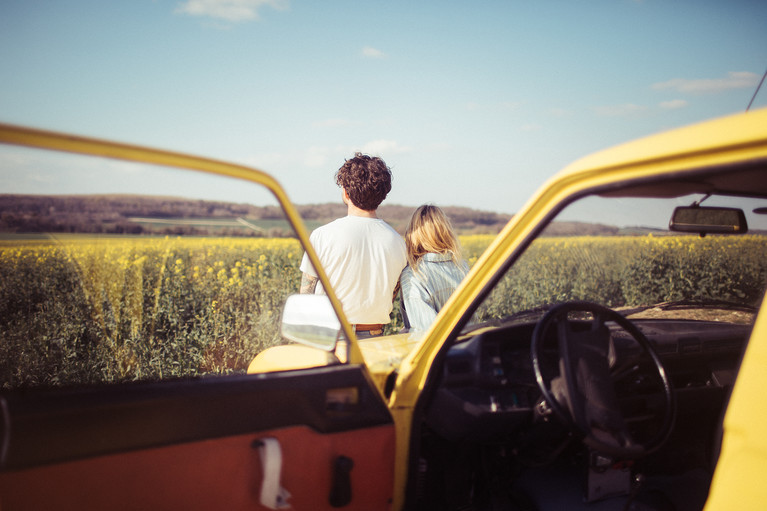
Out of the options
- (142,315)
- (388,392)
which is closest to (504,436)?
(388,392)

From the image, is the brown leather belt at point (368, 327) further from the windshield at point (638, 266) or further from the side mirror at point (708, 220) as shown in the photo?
the side mirror at point (708, 220)

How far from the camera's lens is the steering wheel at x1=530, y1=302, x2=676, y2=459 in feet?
5.39

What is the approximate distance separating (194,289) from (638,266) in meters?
3.77

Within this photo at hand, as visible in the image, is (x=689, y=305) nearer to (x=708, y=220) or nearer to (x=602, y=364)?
(x=708, y=220)

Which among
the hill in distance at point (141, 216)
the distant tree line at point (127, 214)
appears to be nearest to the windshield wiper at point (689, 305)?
the hill in distance at point (141, 216)

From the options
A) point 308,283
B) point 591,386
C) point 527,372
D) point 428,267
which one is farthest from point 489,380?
point 308,283

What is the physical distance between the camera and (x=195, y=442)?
125cm

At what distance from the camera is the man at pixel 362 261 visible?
9.55ft

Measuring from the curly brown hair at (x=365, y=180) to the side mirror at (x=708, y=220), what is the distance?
182 centimetres

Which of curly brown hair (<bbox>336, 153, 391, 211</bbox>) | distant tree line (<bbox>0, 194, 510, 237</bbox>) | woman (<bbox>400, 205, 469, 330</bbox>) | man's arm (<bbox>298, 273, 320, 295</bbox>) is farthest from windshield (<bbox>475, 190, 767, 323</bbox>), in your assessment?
curly brown hair (<bbox>336, 153, 391, 211</bbox>)

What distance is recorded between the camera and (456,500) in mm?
1895

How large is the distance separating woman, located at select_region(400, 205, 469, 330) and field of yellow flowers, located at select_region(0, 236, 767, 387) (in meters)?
0.56

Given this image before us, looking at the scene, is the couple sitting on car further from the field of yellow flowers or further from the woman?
the field of yellow flowers

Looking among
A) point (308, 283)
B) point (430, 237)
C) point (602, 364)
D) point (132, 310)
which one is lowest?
point (132, 310)
